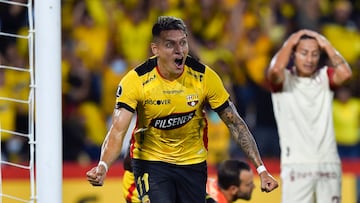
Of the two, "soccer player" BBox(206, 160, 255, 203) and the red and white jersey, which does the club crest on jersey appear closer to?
"soccer player" BBox(206, 160, 255, 203)

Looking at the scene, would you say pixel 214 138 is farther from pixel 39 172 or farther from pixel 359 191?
pixel 39 172

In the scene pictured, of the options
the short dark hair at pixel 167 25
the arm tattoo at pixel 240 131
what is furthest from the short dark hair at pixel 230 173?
the short dark hair at pixel 167 25

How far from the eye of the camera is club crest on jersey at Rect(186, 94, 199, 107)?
640 cm

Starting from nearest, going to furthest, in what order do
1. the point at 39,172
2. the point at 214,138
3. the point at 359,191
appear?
1. the point at 39,172
2. the point at 359,191
3. the point at 214,138

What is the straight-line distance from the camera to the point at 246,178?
25.6 ft

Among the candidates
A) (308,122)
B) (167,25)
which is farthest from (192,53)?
(167,25)

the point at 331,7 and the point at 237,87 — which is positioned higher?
the point at 331,7

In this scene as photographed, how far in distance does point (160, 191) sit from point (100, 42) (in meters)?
6.40

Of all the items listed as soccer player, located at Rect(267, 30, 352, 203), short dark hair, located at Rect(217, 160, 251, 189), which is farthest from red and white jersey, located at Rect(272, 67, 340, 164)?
short dark hair, located at Rect(217, 160, 251, 189)

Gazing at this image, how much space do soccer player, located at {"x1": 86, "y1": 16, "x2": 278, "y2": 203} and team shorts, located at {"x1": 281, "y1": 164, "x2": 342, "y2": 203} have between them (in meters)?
1.99

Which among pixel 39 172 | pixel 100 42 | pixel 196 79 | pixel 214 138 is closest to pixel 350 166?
pixel 214 138

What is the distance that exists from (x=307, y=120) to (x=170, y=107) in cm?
241

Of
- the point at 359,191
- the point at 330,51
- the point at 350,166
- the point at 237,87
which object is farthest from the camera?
the point at 237,87

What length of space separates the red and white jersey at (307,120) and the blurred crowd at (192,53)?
3.10 meters
